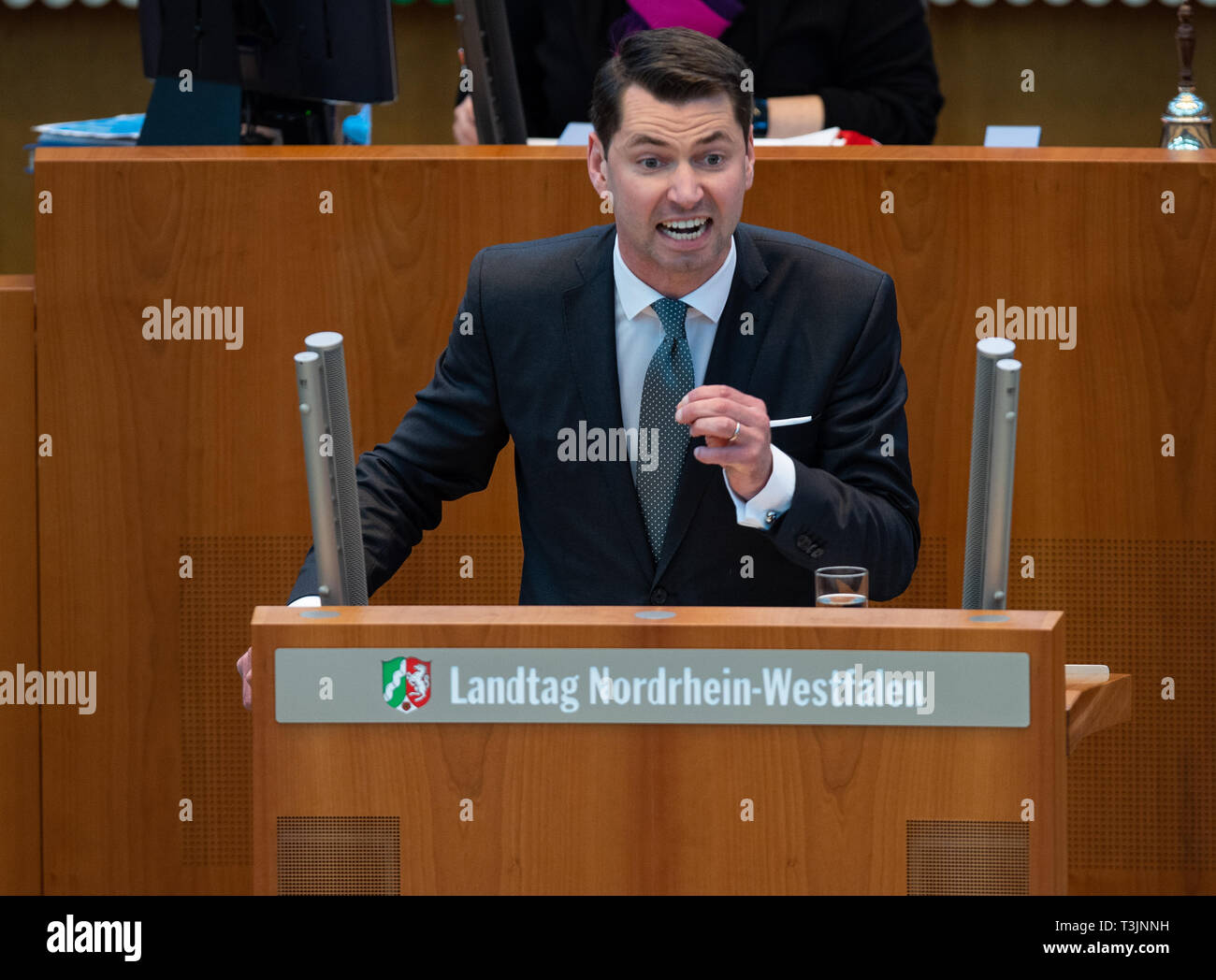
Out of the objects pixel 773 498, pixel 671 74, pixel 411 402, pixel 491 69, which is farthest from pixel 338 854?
pixel 491 69

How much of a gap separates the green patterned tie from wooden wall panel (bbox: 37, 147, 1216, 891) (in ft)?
1.94

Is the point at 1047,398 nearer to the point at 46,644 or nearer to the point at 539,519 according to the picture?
the point at 539,519

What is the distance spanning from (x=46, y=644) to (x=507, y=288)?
102 cm

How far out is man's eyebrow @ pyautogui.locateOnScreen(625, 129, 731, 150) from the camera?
7.14 ft

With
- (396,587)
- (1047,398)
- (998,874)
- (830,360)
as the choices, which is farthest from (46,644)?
A: (998,874)

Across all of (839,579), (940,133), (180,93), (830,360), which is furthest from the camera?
(940,133)

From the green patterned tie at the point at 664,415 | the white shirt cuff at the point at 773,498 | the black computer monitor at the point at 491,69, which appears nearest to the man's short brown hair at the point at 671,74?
the green patterned tie at the point at 664,415

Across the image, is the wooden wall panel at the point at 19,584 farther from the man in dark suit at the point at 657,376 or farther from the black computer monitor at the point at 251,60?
the man in dark suit at the point at 657,376

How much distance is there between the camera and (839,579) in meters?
1.60

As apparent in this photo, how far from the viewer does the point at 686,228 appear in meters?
2.20

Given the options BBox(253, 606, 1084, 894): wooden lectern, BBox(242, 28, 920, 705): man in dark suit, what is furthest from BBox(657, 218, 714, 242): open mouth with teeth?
BBox(253, 606, 1084, 894): wooden lectern

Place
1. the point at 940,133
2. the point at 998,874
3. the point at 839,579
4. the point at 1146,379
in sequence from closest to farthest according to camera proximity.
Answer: the point at 998,874 → the point at 839,579 → the point at 1146,379 → the point at 940,133

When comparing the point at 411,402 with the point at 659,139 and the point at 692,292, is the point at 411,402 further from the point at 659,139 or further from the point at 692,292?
the point at 659,139

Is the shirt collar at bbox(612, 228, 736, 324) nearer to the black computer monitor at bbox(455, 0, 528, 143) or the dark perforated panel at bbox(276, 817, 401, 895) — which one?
the black computer monitor at bbox(455, 0, 528, 143)
